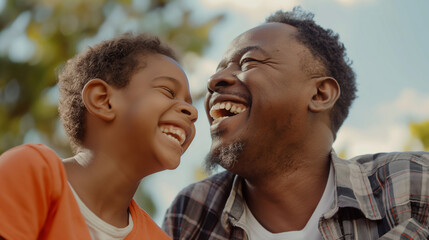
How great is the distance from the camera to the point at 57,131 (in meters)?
7.04

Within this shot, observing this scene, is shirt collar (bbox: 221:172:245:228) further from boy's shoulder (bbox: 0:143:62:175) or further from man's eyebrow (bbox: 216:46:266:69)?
boy's shoulder (bbox: 0:143:62:175)

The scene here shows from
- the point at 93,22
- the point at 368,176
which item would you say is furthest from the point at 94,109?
the point at 93,22

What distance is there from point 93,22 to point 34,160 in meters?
6.22

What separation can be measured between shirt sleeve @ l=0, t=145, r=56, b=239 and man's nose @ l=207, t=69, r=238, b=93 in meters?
1.26

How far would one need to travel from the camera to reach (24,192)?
5.05 feet

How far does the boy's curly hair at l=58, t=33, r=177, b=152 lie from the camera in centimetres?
205

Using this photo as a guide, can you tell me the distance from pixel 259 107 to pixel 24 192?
139 cm

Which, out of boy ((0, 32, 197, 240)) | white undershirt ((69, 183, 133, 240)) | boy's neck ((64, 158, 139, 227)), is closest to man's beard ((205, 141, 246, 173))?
boy ((0, 32, 197, 240))

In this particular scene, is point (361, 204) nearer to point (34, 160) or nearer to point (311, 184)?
point (311, 184)

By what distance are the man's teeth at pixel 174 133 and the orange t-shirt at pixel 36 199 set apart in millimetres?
471

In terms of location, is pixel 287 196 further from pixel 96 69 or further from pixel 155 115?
pixel 96 69

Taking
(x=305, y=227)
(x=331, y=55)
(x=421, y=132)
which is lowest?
(x=305, y=227)

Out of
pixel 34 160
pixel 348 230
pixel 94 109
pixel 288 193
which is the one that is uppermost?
pixel 94 109

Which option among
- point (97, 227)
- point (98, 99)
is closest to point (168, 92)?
point (98, 99)
